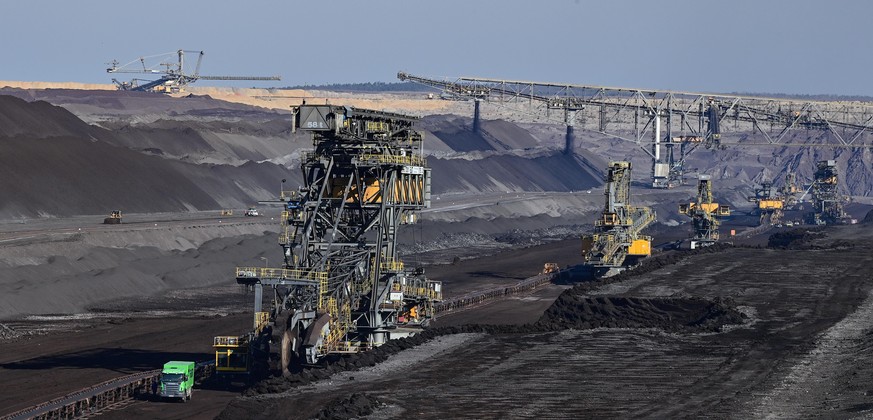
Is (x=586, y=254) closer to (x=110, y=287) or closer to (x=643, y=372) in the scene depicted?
(x=110, y=287)

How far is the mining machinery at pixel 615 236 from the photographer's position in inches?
4951

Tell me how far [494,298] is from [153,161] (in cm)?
7733

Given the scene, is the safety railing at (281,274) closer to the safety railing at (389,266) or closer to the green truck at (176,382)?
the safety railing at (389,266)

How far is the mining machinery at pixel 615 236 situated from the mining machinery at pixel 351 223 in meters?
51.7

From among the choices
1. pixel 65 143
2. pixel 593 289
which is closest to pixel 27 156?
pixel 65 143

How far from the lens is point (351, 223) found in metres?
74.1

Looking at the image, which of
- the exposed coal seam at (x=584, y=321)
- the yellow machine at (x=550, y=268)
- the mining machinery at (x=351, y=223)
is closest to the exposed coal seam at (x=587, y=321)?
the exposed coal seam at (x=584, y=321)

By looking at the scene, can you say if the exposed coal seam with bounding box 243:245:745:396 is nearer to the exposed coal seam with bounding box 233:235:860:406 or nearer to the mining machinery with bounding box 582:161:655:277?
the exposed coal seam with bounding box 233:235:860:406

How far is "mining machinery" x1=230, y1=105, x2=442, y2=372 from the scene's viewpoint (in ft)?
231

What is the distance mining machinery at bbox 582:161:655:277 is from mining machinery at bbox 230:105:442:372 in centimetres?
5171

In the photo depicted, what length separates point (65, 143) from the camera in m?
168

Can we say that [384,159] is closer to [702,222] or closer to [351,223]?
[351,223]

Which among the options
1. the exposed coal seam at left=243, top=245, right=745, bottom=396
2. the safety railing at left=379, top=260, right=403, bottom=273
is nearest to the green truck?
the exposed coal seam at left=243, top=245, right=745, bottom=396

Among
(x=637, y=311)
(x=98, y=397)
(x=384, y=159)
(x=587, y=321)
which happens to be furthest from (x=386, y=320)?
(x=637, y=311)
